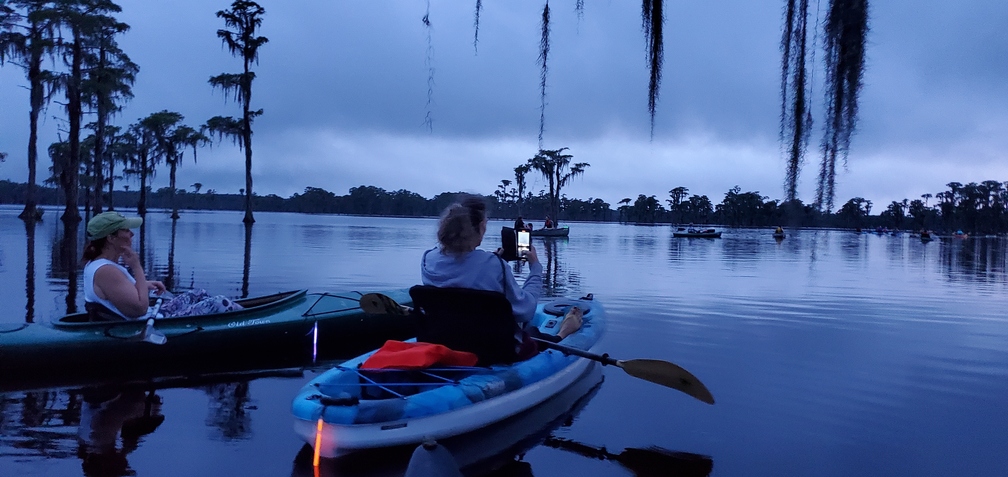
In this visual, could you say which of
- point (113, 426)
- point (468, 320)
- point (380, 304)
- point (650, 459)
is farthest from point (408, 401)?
point (113, 426)

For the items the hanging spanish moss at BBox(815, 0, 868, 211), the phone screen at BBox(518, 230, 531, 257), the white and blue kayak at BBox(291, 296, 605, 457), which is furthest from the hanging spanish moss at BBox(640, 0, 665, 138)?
the phone screen at BBox(518, 230, 531, 257)

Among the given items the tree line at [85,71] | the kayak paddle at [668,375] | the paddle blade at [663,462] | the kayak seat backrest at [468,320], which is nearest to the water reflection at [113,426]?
the kayak seat backrest at [468,320]

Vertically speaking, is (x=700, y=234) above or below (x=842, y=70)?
below

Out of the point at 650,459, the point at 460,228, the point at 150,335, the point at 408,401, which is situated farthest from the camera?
the point at 150,335

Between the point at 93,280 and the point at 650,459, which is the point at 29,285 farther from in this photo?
the point at 650,459

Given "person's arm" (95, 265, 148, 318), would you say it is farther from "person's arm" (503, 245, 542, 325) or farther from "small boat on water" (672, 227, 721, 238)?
"small boat on water" (672, 227, 721, 238)

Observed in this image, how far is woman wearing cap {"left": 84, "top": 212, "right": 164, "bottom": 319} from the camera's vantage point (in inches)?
232

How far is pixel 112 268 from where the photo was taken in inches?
233

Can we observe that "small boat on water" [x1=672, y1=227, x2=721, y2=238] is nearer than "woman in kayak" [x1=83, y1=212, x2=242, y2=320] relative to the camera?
No

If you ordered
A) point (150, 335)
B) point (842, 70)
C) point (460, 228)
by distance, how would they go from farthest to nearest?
1. point (150, 335)
2. point (460, 228)
3. point (842, 70)

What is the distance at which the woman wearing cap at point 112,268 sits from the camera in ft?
19.4

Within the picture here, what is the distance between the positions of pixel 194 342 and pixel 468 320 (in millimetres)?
3328

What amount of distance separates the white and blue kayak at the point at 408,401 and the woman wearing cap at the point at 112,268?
2603 mm

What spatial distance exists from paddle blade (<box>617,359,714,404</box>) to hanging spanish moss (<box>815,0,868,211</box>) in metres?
3.75
